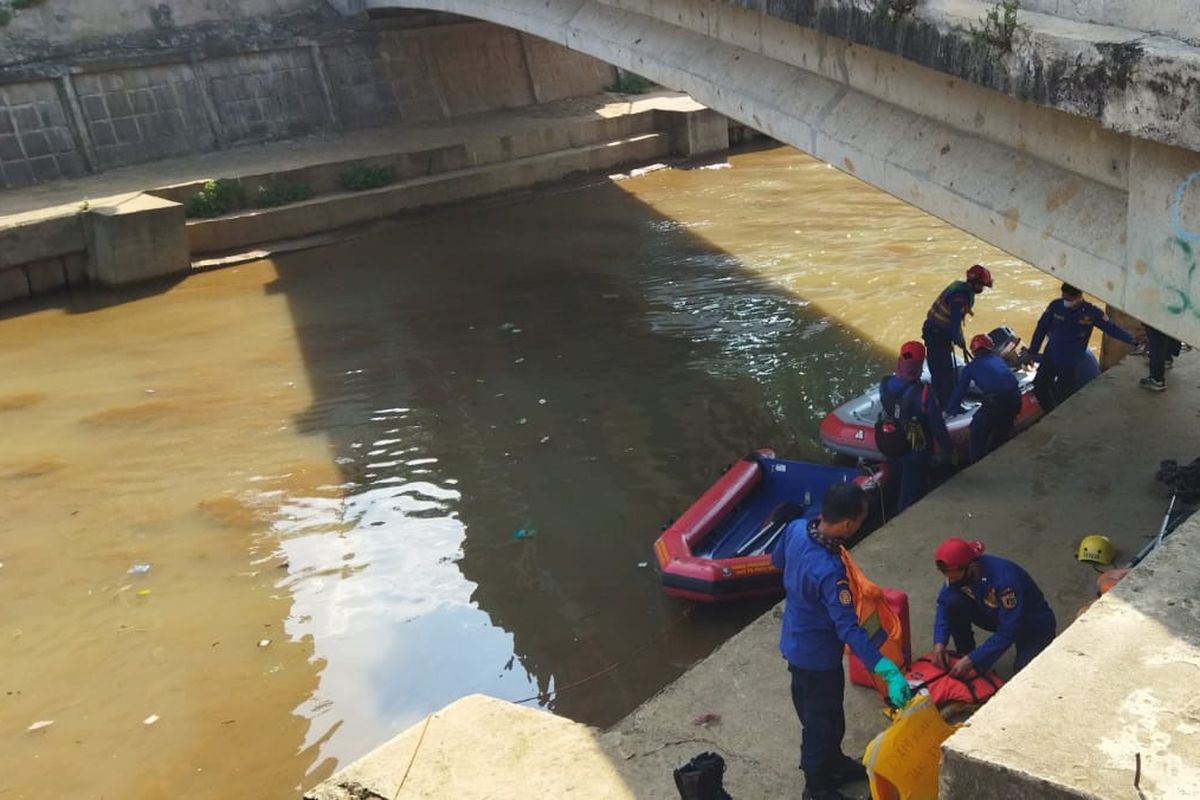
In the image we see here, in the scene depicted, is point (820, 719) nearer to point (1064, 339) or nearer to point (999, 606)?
point (999, 606)

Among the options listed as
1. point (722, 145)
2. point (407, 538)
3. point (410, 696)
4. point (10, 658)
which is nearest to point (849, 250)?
point (722, 145)

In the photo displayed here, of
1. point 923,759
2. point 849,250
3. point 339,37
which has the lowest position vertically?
point 849,250

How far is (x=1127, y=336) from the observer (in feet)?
30.9

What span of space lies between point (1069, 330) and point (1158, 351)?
0.73 meters

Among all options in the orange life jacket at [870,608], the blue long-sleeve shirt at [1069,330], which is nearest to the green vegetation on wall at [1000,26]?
the orange life jacket at [870,608]

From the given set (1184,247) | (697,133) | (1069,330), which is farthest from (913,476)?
(697,133)

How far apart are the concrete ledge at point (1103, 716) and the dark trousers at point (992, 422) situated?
4827 millimetres

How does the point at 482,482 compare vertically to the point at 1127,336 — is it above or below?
below

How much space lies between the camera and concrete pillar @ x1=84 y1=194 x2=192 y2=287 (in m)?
17.3

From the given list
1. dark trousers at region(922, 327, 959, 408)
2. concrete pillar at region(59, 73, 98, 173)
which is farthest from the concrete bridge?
concrete pillar at region(59, 73, 98, 173)

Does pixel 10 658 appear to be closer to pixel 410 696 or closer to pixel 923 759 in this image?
pixel 410 696

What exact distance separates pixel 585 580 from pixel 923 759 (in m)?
4.45

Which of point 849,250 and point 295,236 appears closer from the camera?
point 849,250

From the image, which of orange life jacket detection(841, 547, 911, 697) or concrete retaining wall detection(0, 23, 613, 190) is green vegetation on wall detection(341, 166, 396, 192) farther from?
orange life jacket detection(841, 547, 911, 697)
